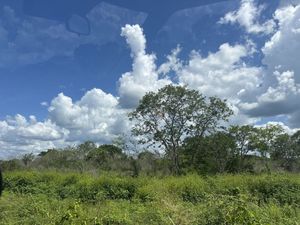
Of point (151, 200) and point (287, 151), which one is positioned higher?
point (287, 151)

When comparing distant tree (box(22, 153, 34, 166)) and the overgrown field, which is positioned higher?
distant tree (box(22, 153, 34, 166))

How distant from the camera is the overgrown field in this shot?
26.3ft

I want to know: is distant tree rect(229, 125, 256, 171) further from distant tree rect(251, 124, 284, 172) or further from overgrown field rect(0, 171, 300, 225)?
overgrown field rect(0, 171, 300, 225)

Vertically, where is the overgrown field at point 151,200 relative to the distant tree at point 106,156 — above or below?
below

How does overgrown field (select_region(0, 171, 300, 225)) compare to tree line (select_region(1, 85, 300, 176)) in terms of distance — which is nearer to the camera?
overgrown field (select_region(0, 171, 300, 225))

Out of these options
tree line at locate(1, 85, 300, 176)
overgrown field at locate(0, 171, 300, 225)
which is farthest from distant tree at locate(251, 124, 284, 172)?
overgrown field at locate(0, 171, 300, 225)

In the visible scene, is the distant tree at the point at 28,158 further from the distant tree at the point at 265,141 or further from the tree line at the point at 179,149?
the distant tree at the point at 265,141

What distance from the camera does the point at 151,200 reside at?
1659cm

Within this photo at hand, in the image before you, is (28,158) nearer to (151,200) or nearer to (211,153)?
(211,153)

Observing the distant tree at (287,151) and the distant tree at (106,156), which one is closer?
the distant tree at (106,156)

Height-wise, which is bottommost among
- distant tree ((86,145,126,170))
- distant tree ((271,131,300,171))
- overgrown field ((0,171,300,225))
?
overgrown field ((0,171,300,225))

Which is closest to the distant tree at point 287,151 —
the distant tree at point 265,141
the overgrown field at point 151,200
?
the distant tree at point 265,141

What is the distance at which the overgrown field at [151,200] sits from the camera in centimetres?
801

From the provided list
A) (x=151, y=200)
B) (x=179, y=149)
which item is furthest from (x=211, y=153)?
(x=151, y=200)
